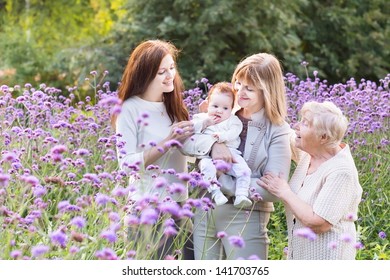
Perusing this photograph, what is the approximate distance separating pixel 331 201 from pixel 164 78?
1.00 metres

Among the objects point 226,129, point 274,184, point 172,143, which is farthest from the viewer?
point 226,129

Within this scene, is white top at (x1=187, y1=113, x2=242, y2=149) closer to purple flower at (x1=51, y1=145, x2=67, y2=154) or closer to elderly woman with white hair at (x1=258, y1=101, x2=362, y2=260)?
elderly woman with white hair at (x1=258, y1=101, x2=362, y2=260)

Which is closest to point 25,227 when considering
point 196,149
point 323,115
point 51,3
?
point 196,149

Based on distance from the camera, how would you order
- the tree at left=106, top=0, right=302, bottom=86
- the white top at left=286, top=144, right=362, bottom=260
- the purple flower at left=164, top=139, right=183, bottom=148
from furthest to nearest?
the tree at left=106, top=0, right=302, bottom=86 < the white top at left=286, top=144, right=362, bottom=260 < the purple flower at left=164, top=139, right=183, bottom=148

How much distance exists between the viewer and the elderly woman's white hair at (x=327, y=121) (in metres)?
3.48

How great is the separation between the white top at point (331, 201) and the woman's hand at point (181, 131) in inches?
22.2

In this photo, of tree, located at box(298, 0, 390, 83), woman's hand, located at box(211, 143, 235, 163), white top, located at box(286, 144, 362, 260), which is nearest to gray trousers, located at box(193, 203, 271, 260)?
white top, located at box(286, 144, 362, 260)

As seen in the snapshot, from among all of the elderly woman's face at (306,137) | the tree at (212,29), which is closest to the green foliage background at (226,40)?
the tree at (212,29)

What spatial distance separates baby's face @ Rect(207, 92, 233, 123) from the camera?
3.70 metres

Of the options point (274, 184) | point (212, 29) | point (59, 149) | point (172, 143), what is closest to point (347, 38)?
point (212, 29)

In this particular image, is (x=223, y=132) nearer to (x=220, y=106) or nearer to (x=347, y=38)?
(x=220, y=106)

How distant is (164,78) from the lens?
378 cm

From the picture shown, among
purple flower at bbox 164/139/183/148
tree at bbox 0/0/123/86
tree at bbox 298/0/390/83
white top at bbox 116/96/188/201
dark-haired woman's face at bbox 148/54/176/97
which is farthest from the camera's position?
tree at bbox 0/0/123/86
